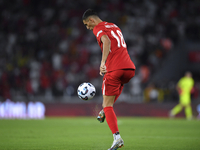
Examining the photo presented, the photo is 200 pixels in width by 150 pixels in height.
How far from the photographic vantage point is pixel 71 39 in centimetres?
1814

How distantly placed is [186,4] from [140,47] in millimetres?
4421

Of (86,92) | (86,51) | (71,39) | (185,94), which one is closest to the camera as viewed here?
(86,92)

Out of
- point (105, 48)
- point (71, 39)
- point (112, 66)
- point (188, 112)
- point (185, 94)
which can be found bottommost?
point (112, 66)

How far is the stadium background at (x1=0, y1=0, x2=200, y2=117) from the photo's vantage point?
15.0 metres

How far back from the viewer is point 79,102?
49.0 ft

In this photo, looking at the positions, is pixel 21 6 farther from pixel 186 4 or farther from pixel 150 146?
pixel 150 146

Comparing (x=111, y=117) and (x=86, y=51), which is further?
(x=86, y=51)

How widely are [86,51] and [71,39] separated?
180 cm

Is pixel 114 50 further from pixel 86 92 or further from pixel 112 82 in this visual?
pixel 86 92

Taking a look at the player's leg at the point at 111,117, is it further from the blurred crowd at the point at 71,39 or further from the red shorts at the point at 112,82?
the blurred crowd at the point at 71,39

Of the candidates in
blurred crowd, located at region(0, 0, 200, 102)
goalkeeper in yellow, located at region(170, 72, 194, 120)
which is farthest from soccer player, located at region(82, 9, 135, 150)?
blurred crowd, located at region(0, 0, 200, 102)

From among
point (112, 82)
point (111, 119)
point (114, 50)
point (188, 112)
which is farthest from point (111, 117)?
point (188, 112)

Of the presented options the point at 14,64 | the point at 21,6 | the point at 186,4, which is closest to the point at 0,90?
the point at 14,64

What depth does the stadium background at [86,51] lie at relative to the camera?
1498 centimetres
